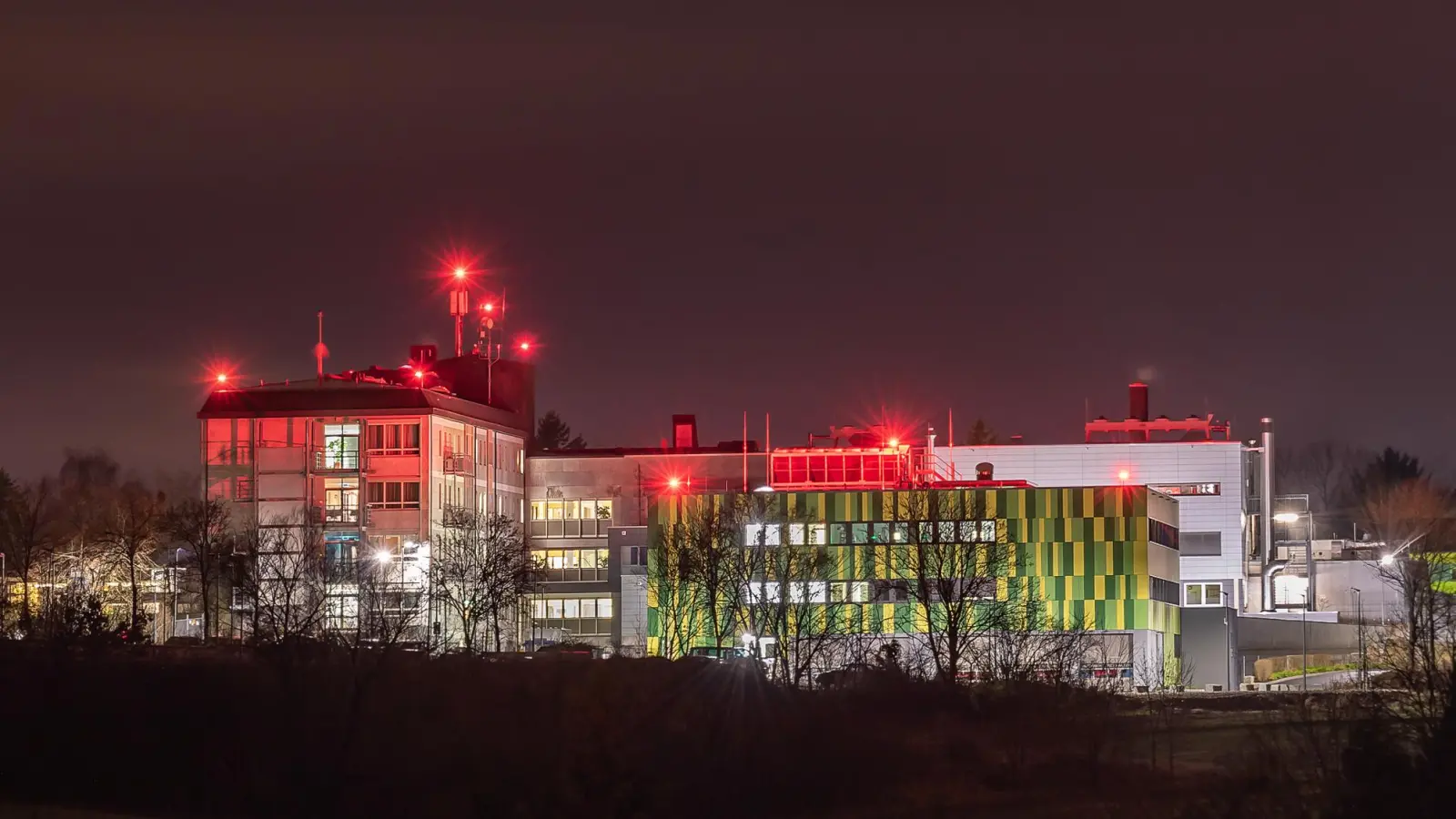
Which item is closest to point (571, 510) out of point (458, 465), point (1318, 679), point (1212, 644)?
point (458, 465)

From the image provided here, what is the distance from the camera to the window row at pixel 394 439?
13688 centimetres

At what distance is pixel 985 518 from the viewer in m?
128

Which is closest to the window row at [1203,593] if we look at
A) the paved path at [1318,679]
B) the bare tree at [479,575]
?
the paved path at [1318,679]

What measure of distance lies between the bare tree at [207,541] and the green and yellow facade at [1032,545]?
86.2 feet

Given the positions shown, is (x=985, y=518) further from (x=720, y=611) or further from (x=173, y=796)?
(x=173, y=796)

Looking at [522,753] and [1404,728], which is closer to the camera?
[1404,728]

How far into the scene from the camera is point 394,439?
137375mm

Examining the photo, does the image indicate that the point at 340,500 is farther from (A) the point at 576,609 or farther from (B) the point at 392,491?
(A) the point at 576,609

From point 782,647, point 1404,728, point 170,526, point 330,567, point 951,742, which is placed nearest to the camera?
point 1404,728

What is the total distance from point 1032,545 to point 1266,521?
33716mm

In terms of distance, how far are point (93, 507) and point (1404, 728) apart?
15661 centimetres

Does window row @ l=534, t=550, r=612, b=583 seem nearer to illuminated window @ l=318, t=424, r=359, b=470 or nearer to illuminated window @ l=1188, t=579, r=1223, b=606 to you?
illuminated window @ l=318, t=424, r=359, b=470

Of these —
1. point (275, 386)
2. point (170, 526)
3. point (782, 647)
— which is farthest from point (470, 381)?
point (782, 647)

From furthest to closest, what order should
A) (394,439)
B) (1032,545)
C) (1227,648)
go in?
(394,439) → (1227,648) → (1032,545)
